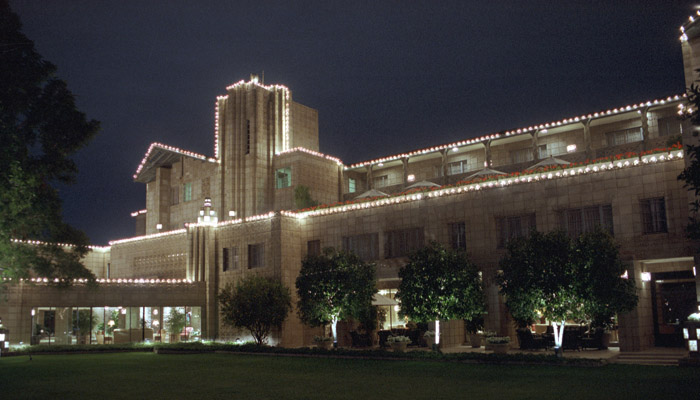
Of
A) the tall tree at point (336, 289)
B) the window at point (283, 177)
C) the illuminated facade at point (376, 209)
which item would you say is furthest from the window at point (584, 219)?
the window at point (283, 177)

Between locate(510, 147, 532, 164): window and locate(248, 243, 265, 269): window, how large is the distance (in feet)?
58.7

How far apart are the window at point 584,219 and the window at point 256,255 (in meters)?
17.2

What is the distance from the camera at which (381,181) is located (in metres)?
47.0

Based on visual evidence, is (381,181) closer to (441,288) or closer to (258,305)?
(258,305)

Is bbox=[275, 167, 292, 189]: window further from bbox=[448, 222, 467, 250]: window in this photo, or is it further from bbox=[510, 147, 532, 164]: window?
bbox=[448, 222, 467, 250]: window

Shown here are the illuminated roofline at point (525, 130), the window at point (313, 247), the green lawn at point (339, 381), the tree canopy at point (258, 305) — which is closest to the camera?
the green lawn at point (339, 381)

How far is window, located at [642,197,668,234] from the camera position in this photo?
2403 cm

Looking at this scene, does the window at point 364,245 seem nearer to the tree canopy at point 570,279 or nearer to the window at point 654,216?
the tree canopy at point 570,279

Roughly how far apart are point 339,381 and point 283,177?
28.4 meters

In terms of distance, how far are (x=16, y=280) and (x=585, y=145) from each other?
105 feet

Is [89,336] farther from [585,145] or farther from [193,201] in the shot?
[585,145]

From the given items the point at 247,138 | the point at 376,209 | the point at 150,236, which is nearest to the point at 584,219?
the point at 376,209

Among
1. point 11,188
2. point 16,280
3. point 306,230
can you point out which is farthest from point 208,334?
point 11,188

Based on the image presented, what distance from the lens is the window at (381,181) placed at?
46.5 m
